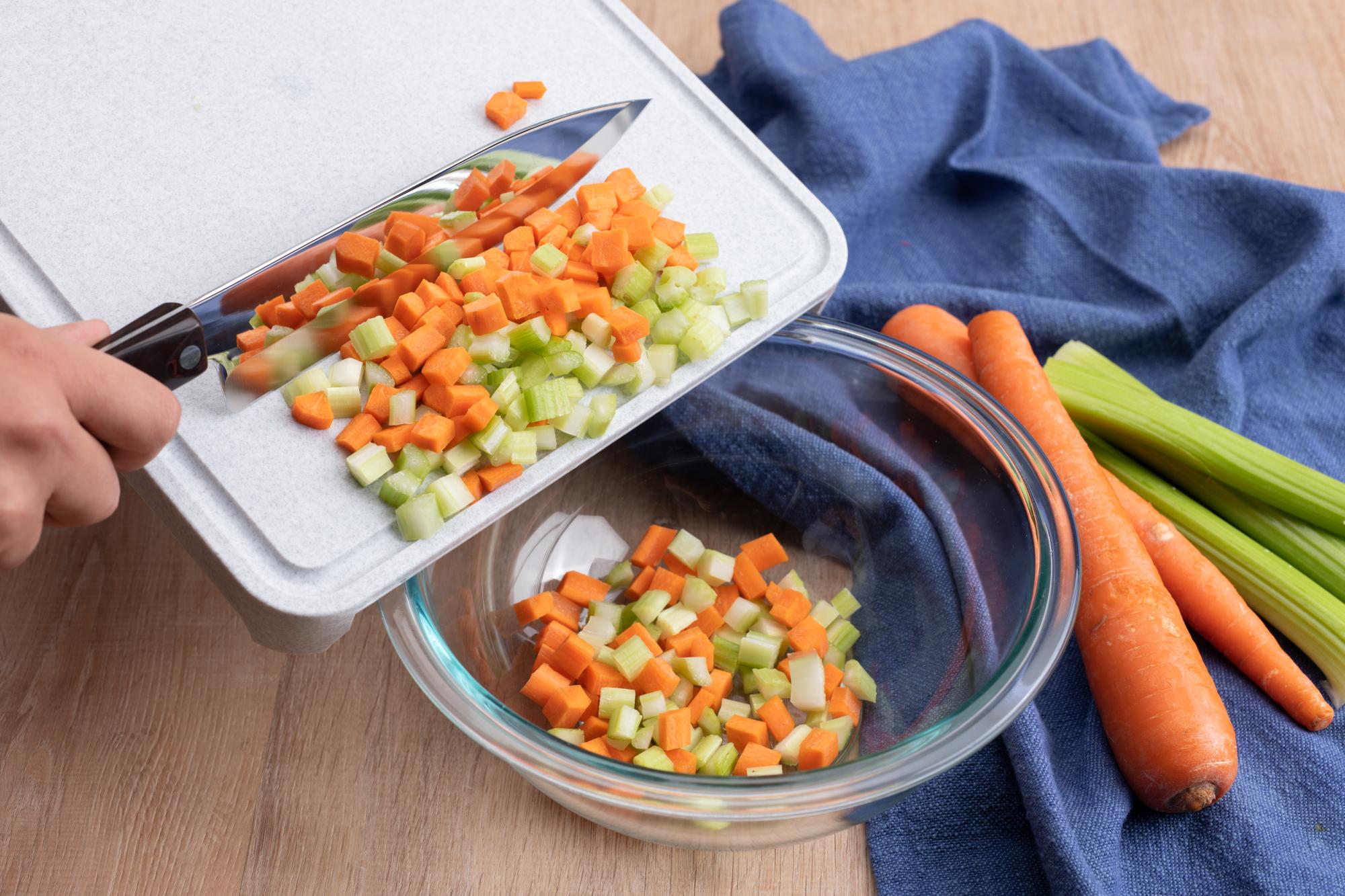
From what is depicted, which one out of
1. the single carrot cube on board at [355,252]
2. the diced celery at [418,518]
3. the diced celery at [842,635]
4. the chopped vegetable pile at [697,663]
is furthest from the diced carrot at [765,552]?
the single carrot cube on board at [355,252]

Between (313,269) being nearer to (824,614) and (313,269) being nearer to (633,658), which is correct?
(633,658)

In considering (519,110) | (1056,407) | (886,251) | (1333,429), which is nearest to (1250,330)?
(1333,429)

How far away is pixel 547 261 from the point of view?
1.14 m

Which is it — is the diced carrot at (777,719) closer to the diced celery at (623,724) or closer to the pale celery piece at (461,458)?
the diced celery at (623,724)

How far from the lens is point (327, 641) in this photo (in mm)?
1054

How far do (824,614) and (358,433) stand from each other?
57 centimetres

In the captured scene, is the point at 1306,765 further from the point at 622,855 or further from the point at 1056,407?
the point at 622,855

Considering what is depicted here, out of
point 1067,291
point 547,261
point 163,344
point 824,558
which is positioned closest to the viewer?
point 163,344

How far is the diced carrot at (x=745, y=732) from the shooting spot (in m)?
1.14

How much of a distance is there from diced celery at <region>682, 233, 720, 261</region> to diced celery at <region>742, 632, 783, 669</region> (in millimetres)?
422

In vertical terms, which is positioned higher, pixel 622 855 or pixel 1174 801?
pixel 622 855

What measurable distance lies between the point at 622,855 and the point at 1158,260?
1207 millimetres

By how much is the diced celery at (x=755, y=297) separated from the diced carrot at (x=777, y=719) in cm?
41

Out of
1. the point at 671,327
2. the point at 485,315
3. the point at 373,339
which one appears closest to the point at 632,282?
the point at 671,327
